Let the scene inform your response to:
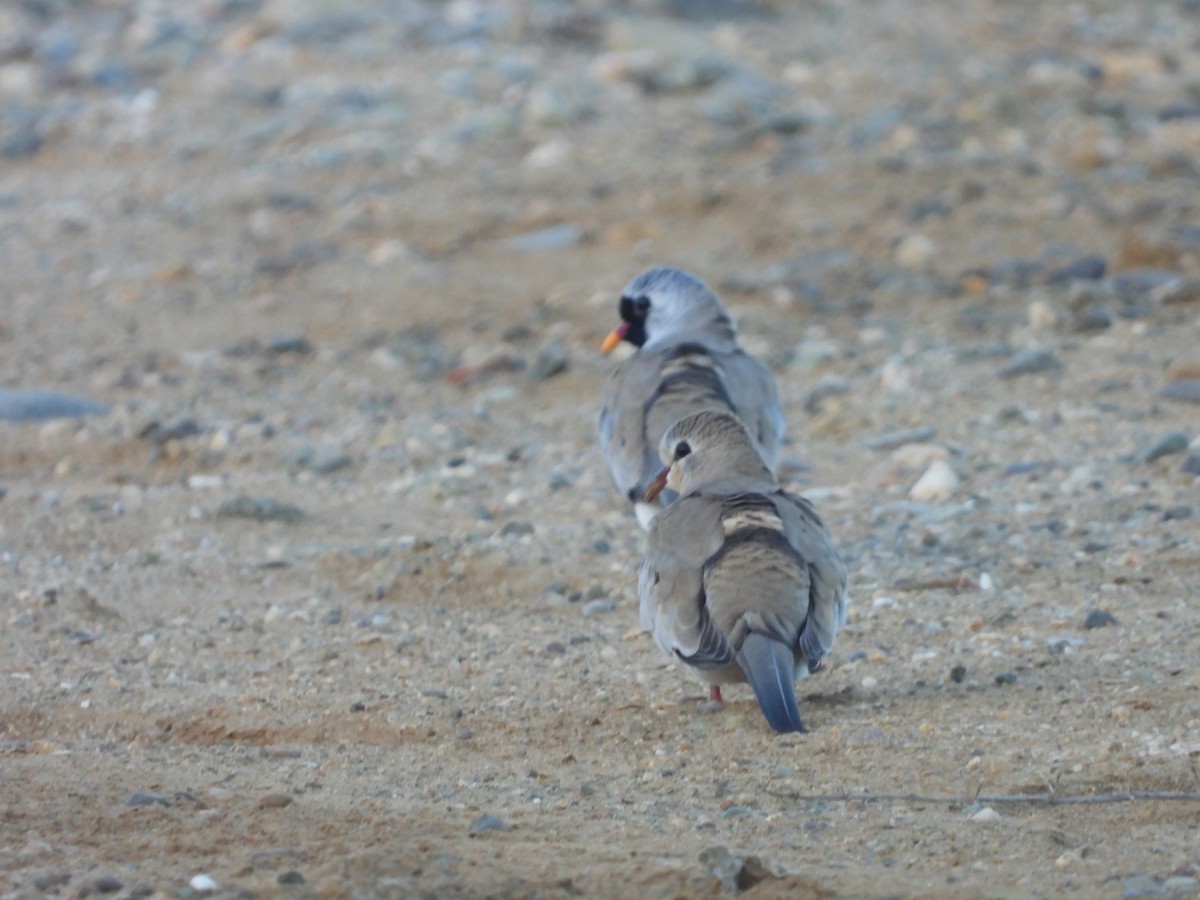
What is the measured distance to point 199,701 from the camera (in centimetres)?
583

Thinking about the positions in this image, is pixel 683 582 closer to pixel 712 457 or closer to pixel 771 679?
pixel 771 679

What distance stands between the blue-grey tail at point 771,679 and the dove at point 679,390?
1414 millimetres

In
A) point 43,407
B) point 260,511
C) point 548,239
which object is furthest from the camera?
point 548,239

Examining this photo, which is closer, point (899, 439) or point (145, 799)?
point (145, 799)

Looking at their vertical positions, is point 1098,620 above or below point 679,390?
below

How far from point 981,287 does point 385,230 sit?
3.92 m

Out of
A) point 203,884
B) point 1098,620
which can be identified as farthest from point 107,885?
point 1098,620

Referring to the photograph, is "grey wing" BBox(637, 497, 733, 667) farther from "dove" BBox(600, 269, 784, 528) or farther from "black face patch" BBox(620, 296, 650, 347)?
"black face patch" BBox(620, 296, 650, 347)

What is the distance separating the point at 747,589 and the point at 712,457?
97 cm

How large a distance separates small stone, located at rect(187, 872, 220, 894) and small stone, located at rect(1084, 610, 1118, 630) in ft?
10.7

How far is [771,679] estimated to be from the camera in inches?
206

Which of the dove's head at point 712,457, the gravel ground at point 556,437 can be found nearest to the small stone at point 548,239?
the gravel ground at point 556,437

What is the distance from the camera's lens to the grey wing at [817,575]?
5375 millimetres

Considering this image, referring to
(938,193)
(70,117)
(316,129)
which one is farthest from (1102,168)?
(70,117)
